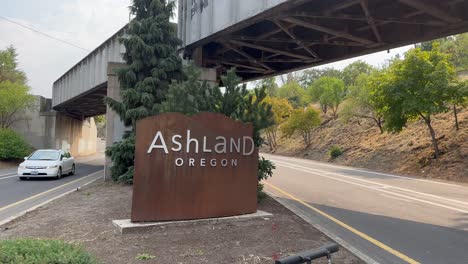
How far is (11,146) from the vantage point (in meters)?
33.0

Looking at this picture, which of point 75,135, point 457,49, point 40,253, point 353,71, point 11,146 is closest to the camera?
point 40,253

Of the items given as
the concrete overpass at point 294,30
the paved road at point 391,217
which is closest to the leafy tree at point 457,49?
the concrete overpass at point 294,30

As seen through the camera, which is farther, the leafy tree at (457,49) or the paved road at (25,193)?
the leafy tree at (457,49)

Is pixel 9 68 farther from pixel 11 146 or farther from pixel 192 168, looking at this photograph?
pixel 192 168

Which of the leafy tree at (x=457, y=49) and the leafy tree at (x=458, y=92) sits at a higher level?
the leafy tree at (x=457, y=49)

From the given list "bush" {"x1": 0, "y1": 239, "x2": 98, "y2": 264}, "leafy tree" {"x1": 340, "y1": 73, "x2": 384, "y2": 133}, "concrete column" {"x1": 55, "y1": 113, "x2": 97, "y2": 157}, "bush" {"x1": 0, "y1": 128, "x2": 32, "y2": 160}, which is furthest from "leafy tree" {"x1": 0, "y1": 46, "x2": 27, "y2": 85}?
"bush" {"x1": 0, "y1": 239, "x2": 98, "y2": 264}

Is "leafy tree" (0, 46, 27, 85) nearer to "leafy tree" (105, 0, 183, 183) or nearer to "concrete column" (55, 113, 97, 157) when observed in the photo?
"concrete column" (55, 113, 97, 157)

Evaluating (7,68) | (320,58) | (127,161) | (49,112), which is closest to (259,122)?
(127,161)

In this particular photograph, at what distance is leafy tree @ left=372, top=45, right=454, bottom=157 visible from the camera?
23.9 meters

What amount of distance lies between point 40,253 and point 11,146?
108 ft

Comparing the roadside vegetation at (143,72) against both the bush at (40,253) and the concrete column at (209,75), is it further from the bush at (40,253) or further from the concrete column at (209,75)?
the bush at (40,253)

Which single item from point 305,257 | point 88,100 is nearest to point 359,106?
point 88,100

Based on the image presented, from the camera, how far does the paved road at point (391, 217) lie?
7074 mm

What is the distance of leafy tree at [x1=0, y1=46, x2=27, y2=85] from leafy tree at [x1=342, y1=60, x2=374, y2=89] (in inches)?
1875
